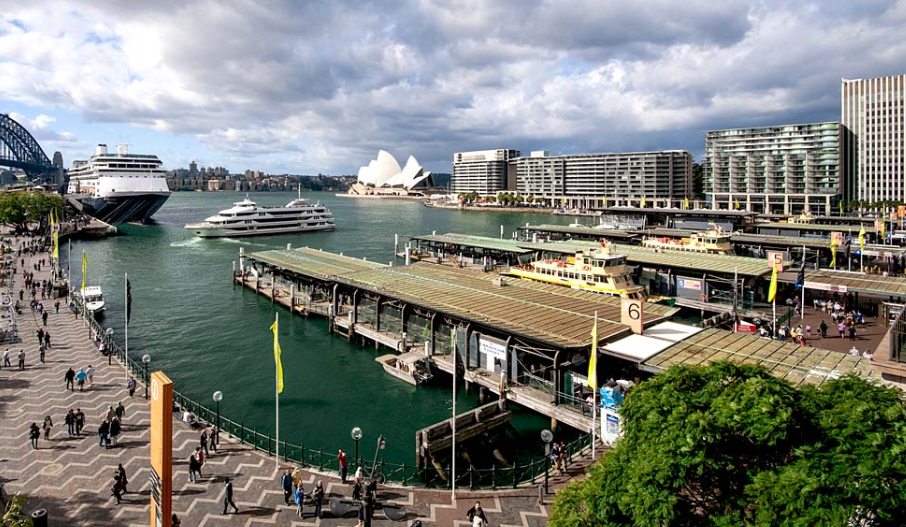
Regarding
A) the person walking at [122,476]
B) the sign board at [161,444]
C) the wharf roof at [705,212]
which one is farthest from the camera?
the wharf roof at [705,212]

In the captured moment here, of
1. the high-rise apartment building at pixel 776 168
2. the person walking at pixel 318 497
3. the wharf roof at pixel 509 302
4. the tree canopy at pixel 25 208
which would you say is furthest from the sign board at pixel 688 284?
the high-rise apartment building at pixel 776 168

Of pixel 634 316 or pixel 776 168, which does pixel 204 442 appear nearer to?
pixel 634 316

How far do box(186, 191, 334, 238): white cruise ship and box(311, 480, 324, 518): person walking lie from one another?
3920 inches

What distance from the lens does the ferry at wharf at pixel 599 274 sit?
4403cm

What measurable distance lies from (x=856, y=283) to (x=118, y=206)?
130 metres

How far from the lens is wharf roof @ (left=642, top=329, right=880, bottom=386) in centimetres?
2159

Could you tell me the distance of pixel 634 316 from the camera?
94.1ft

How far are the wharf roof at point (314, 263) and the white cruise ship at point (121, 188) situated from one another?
81.0 meters

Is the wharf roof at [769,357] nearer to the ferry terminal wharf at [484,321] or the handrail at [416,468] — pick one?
the ferry terminal wharf at [484,321]

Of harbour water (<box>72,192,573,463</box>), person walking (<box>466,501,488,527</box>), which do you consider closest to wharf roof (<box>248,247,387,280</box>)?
harbour water (<box>72,192,573,463</box>)

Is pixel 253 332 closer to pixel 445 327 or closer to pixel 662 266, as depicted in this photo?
pixel 445 327

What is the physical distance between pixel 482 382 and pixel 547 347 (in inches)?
165

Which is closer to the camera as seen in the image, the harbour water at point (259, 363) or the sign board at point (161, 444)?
the sign board at point (161, 444)

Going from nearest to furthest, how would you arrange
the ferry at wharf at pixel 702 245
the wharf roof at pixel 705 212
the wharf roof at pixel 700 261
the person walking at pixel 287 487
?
the person walking at pixel 287 487
the wharf roof at pixel 700 261
the ferry at wharf at pixel 702 245
the wharf roof at pixel 705 212
